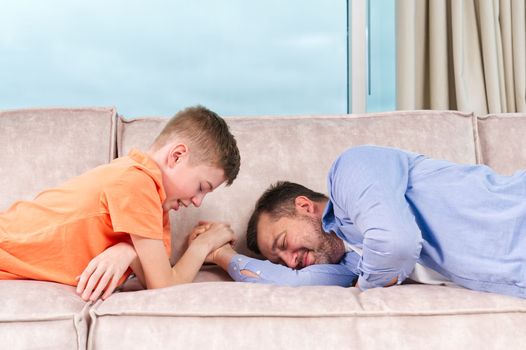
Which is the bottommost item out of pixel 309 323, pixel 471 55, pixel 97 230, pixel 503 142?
pixel 309 323

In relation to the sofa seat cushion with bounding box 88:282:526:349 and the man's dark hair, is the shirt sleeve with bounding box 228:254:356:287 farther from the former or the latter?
the sofa seat cushion with bounding box 88:282:526:349

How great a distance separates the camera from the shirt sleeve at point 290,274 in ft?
6.05

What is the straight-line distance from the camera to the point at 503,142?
2.39 metres

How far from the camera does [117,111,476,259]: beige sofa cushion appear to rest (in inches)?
88.6

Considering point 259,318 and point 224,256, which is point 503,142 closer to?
point 224,256

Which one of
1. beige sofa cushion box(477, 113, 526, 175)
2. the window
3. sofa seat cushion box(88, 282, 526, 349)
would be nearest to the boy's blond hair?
sofa seat cushion box(88, 282, 526, 349)

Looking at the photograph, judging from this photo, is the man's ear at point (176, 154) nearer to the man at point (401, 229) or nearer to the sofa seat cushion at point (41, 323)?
the man at point (401, 229)

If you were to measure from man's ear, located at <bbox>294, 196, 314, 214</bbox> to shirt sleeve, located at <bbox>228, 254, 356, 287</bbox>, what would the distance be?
6.9 inches

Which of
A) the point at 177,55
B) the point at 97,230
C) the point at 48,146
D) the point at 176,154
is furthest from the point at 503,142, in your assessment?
the point at 177,55

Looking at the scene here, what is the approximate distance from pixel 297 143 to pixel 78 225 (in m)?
0.87

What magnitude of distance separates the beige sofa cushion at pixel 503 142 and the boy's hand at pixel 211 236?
0.93 m

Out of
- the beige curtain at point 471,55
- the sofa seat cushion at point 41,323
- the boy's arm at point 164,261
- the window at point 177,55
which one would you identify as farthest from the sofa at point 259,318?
the window at point 177,55

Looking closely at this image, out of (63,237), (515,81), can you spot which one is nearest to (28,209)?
(63,237)

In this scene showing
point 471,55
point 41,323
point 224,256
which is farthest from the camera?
point 471,55
